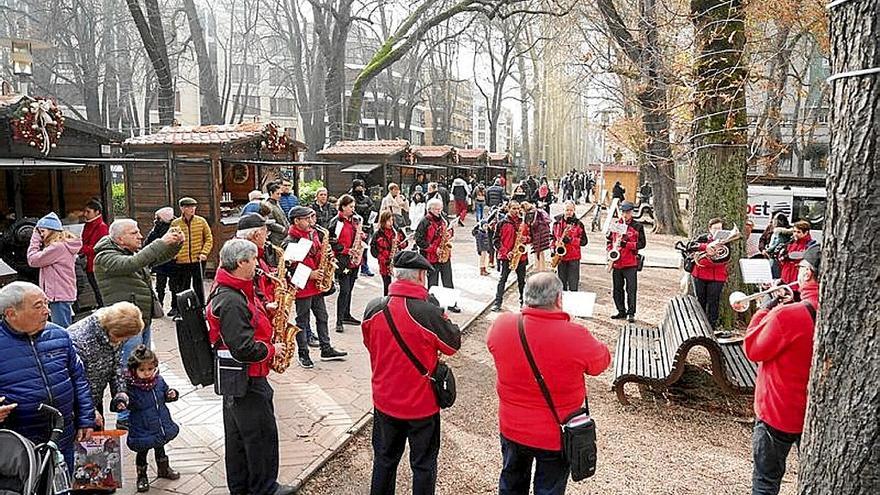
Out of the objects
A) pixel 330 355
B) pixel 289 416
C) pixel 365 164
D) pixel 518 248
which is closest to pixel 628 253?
pixel 518 248

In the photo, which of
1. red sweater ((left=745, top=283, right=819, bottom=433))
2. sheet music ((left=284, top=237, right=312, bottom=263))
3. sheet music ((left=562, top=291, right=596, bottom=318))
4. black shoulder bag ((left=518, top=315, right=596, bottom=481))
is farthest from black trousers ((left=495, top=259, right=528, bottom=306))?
black shoulder bag ((left=518, top=315, right=596, bottom=481))

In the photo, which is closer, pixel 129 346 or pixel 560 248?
pixel 129 346

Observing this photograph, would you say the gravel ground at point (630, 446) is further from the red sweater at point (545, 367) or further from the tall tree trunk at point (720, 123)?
the tall tree trunk at point (720, 123)

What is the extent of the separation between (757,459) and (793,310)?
3.22ft

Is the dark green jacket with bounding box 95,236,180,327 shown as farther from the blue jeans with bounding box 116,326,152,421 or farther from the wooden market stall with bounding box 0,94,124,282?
Result: the wooden market stall with bounding box 0,94,124,282

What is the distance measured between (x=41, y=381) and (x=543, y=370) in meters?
2.81

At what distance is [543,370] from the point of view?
3.64m

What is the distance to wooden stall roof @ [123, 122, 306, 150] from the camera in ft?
41.2

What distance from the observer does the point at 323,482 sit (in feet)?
16.7

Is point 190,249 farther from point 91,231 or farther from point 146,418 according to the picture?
point 146,418

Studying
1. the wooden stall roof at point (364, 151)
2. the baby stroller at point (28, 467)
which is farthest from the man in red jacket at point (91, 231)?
the wooden stall roof at point (364, 151)

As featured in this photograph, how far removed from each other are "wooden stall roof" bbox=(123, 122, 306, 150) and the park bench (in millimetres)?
8544

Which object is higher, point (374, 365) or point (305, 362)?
point (374, 365)

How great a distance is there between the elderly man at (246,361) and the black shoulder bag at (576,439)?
1.76m
